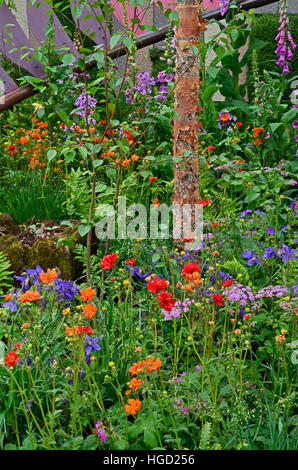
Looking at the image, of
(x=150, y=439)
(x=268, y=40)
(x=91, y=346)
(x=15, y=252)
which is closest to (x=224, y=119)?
(x=268, y=40)

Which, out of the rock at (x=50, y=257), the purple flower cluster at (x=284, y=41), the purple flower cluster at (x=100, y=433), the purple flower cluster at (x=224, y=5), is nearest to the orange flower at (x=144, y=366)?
the purple flower cluster at (x=100, y=433)

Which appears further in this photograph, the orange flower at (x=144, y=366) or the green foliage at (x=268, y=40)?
the green foliage at (x=268, y=40)

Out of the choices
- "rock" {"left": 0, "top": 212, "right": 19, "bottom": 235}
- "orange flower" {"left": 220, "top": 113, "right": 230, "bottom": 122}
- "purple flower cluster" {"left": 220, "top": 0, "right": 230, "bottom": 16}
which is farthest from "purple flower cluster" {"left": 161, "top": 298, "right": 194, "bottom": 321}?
"purple flower cluster" {"left": 220, "top": 0, "right": 230, "bottom": 16}

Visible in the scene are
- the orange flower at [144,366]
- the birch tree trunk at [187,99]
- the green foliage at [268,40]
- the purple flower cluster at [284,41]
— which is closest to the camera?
the orange flower at [144,366]

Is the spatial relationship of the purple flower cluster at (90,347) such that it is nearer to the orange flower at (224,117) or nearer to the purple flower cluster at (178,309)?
the purple flower cluster at (178,309)

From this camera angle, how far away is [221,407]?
1.92 metres

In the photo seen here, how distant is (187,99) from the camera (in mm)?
3146

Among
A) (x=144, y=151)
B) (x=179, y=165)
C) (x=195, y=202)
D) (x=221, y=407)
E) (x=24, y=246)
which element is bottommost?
(x=221, y=407)

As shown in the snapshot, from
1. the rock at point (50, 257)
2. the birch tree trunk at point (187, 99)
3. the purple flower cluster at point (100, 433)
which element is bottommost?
the purple flower cluster at point (100, 433)

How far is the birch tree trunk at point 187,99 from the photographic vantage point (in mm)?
3049
